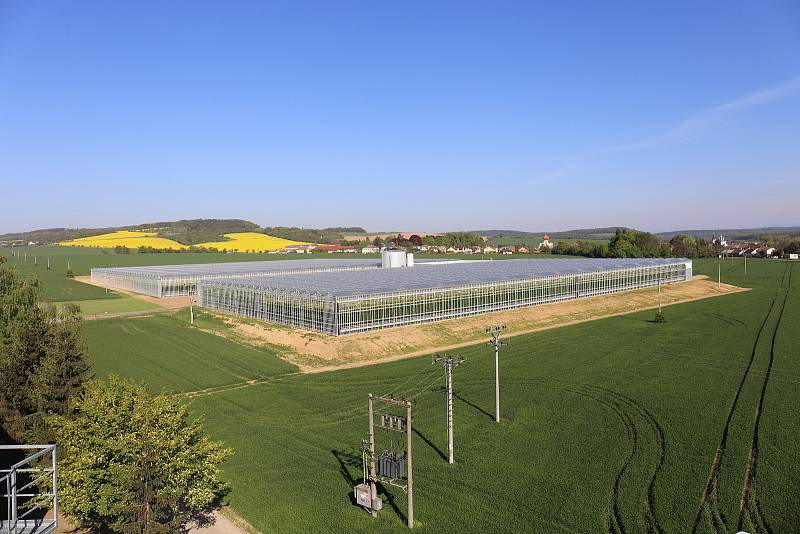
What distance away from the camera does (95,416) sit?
20156 millimetres

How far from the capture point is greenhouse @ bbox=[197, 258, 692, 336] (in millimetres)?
53219

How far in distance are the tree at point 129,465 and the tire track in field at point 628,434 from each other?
14.8 m

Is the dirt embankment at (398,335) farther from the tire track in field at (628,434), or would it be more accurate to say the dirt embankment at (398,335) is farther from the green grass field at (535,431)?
the tire track in field at (628,434)

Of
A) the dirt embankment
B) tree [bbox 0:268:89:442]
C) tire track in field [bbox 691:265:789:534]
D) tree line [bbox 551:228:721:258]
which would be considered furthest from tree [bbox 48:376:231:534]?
tree line [bbox 551:228:721:258]

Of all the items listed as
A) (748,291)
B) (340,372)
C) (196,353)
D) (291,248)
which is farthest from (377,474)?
(291,248)

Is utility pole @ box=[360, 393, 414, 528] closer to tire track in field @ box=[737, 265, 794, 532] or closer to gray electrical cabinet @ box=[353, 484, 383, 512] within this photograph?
gray electrical cabinet @ box=[353, 484, 383, 512]

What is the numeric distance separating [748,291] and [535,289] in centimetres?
4631

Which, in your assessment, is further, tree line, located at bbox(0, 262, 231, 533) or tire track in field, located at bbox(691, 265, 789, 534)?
tire track in field, located at bbox(691, 265, 789, 534)

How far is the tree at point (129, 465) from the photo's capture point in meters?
18.2

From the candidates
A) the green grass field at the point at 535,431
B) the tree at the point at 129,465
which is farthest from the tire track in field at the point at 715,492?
the tree at the point at 129,465

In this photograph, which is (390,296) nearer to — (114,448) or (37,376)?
(37,376)

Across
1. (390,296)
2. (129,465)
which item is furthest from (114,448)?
(390,296)

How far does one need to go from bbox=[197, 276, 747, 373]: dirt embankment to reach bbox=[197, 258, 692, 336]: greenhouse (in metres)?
1.33

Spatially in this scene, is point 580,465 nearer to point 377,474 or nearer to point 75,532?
point 377,474
